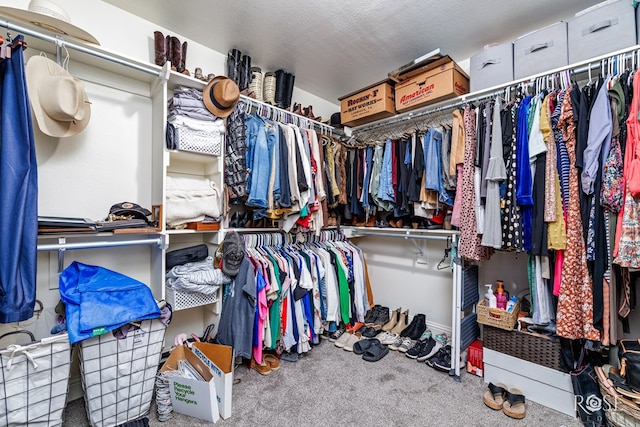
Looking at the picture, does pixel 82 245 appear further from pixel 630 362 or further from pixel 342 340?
pixel 630 362

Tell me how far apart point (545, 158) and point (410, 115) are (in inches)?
43.8

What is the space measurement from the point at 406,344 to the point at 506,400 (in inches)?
31.3

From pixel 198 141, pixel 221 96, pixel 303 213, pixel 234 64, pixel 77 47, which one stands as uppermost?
pixel 234 64

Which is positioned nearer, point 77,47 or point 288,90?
point 77,47

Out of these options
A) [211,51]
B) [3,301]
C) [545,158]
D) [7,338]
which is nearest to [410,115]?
[545,158]

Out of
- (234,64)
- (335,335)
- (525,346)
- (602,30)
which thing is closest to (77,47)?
(234,64)

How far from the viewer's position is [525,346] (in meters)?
1.75

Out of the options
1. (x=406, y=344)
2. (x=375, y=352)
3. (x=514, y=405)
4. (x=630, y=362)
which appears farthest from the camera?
(x=406, y=344)

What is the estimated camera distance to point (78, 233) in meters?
1.47

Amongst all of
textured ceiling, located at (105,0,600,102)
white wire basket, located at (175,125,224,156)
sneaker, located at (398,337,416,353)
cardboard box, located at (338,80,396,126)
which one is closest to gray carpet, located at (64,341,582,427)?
sneaker, located at (398,337,416,353)

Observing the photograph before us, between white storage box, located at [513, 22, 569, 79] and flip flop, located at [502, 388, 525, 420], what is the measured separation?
1980 mm

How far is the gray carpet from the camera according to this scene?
1545 mm

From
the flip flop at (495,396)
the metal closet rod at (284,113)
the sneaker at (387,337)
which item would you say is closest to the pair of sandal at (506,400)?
the flip flop at (495,396)

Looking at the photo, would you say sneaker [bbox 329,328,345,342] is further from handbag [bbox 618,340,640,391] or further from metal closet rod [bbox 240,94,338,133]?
metal closet rod [bbox 240,94,338,133]
